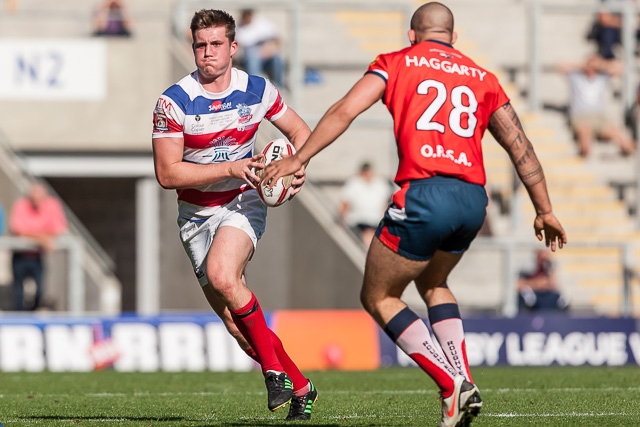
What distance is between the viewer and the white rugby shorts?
8.37 metres

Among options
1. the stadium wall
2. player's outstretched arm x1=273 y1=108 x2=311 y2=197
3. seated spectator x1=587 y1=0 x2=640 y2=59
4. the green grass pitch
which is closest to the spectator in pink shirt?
the stadium wall

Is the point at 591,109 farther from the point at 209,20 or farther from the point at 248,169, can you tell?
the point at 248,169

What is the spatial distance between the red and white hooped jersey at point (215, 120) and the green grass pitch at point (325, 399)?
56.4 inches

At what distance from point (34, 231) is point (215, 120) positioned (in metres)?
8.92

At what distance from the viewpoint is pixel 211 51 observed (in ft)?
27.0

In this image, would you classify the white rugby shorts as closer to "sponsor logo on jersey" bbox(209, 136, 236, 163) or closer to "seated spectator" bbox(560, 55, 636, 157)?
"sponsor logo on jersey" bbox(209, 136, 236, 163)

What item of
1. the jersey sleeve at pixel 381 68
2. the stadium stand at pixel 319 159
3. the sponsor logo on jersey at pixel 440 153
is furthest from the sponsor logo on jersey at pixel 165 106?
the stadium stand at pixel 319 159

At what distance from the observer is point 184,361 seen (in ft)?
50.7

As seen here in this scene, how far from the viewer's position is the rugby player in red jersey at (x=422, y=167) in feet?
23.2

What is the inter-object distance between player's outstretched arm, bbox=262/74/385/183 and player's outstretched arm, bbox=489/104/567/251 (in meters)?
0.73

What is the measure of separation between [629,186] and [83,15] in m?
8.78

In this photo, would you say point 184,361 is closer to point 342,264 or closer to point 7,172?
point 342,264

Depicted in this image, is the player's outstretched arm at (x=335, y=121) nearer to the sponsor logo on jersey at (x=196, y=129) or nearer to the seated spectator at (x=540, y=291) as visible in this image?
the sponsor logo on jersey at (x=196, y=129)

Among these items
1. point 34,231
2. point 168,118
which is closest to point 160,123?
point 168,118
